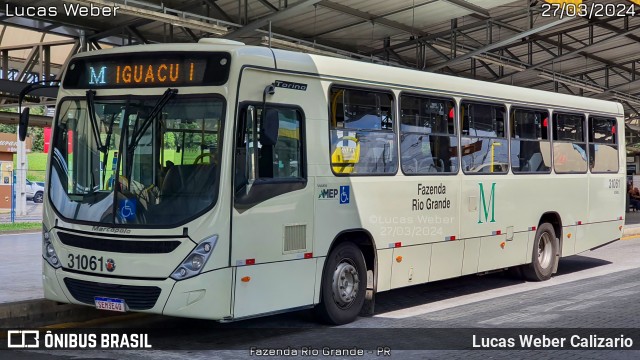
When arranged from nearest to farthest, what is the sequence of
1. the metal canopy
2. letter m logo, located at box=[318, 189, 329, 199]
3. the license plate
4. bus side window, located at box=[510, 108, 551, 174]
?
1. the license plate
2. letter m logo, located at box=[318, 189, 329, 199]
3. bus side window, located at box=[510, 108, 551, 174]
4. the metal canopy

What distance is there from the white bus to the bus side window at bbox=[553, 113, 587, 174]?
11.4 feet

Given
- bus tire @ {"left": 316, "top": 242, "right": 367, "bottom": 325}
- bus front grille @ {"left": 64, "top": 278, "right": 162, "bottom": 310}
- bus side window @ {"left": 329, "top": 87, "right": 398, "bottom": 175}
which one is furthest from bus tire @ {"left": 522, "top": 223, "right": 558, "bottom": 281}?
bus front grille @ {"left": 64, "top": 278, "right": 162, "bottom": 310}

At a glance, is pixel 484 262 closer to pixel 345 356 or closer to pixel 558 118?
pixel 558 118

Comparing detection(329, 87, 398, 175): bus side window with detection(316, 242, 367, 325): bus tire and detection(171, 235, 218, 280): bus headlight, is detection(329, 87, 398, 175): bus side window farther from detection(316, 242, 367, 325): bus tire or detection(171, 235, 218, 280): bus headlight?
detection(171, 235, 218, 280): bus headlight

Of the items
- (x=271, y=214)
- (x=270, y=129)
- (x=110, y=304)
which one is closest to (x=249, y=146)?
(x=270, y=129)

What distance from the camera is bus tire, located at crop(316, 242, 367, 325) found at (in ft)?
31.2

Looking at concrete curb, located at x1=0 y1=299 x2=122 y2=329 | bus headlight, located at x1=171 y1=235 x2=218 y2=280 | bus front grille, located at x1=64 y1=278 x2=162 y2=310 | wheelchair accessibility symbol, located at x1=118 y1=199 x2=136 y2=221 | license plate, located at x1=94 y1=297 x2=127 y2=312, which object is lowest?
concrete curb, located at x1=0 y1=299 x2=122 y2=329

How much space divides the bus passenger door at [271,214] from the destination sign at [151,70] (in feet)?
1.64

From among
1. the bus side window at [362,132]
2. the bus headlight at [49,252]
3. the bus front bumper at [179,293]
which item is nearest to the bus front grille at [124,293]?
the bus front bumper at [179,293]

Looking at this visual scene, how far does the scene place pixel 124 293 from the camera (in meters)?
8.18

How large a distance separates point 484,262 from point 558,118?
3665mm

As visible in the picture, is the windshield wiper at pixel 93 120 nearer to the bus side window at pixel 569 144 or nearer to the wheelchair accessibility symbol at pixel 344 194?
the wheelchair accessibility symbol at pixel 344 194

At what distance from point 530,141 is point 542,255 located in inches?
81.1

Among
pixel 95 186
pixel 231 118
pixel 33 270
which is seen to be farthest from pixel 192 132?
pixel 33 270
